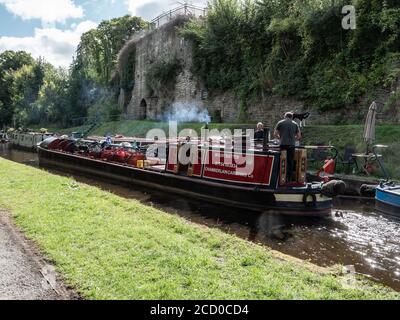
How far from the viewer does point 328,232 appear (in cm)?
750

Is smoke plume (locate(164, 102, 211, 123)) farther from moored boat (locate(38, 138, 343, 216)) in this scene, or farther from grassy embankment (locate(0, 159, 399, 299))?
grassy embankment (locate(0, 159, 399, 299))

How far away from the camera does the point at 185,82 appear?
26.5m

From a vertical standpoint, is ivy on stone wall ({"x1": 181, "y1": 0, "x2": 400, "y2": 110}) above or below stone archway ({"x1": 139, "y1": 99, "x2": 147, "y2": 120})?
above

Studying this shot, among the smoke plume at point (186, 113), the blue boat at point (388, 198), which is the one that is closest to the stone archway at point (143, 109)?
the smoke plume at point (186, 113)

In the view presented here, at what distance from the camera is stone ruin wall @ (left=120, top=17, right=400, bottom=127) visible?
16280 millimetres

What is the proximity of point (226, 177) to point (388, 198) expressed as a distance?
12.7ft

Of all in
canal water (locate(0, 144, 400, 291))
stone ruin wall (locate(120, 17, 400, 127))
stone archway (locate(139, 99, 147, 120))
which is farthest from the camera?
stone archway (locate(139, 99, 147, 120))

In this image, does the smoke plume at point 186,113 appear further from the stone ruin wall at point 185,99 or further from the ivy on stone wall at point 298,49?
the ivy on stone wall at point 298,49

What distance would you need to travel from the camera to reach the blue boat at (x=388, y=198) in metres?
8.37

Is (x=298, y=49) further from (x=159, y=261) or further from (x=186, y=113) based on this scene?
(x=159, y=261)

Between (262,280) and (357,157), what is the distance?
30.2ft

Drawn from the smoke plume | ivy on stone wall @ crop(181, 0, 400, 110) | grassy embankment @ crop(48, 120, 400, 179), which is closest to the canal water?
grassy embankment @ crop(48, 120, 400, 179)
